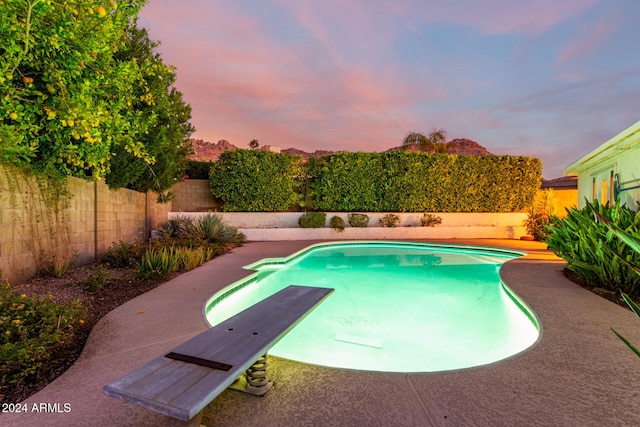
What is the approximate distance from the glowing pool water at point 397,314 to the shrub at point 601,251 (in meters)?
1.36

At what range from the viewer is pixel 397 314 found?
15.5ft

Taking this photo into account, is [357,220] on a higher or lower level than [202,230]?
higher

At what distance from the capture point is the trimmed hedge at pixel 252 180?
1234cm

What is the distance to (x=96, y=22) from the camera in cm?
367

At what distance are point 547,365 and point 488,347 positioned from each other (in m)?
1.38

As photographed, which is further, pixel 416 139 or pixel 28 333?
pixel 416 139

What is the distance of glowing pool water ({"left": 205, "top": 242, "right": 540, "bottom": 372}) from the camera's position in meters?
3.45

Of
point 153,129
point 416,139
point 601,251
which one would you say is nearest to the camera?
point 601,251

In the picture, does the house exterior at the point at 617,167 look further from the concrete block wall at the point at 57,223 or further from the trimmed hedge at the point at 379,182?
the concrete block wall at the point at 57,223

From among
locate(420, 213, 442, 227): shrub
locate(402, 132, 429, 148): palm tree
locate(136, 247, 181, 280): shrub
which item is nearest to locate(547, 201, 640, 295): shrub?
locate(136, 247, 181, 280): shrub

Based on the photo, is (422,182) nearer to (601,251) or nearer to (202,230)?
(601,251)


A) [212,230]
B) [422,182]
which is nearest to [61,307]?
[212,230]

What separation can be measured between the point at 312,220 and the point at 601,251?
901 cm

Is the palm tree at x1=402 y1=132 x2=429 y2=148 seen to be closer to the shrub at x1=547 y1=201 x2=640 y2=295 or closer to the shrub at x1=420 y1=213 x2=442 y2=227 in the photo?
the shrub at x1=420 y1=213 x2=442 y2=227
